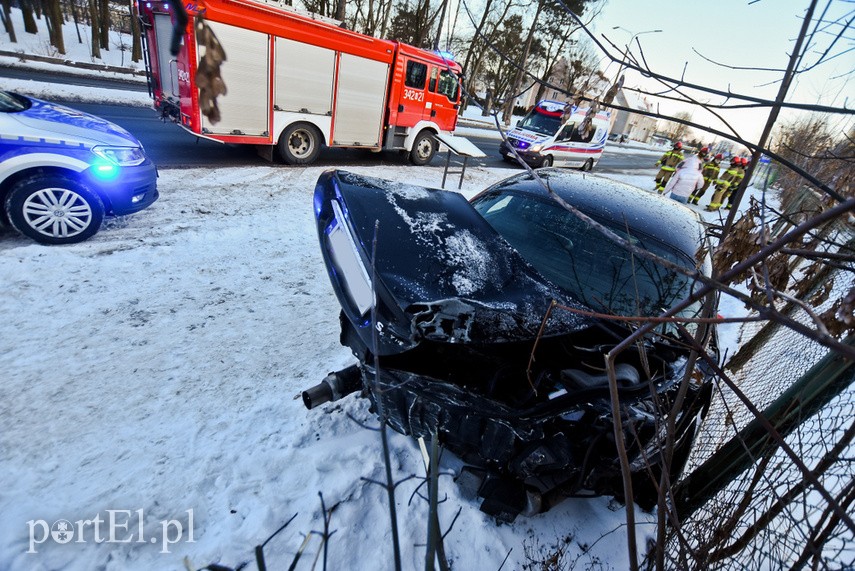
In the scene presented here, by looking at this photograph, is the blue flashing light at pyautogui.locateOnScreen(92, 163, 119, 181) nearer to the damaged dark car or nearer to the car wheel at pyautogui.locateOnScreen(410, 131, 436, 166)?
the damaged dark car

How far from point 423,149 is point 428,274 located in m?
9.91

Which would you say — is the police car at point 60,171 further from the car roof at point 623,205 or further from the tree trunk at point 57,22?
the tree trunk at point 57,22

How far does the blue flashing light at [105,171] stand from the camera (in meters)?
3.97

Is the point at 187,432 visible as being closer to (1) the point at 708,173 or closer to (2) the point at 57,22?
(1) the point at 708,173

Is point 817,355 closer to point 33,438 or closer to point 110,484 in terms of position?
point 110,484

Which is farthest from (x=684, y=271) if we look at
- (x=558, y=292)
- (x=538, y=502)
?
(x=538, y=502)

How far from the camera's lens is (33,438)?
2217 millimetres

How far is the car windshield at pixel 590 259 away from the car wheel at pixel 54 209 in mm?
3787

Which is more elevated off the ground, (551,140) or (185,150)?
(551,140)

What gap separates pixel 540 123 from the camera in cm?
1395

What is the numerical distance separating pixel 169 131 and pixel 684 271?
1127cm

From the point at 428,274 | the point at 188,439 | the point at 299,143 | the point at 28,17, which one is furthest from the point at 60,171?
the point at 28,17
